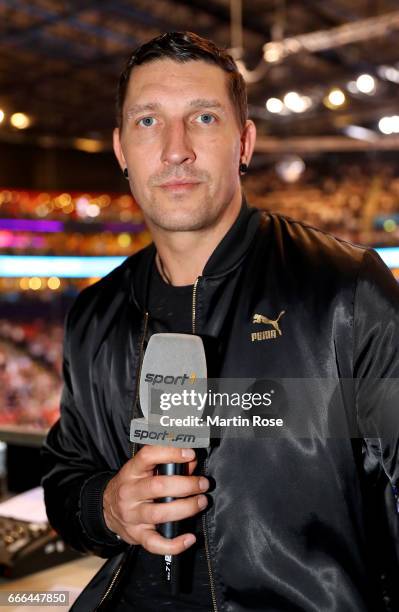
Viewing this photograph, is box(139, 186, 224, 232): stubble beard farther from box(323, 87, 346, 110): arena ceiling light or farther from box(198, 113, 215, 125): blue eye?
box(323, 87, 346, 110): arena ceiling light

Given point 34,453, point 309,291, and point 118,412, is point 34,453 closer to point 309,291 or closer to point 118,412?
point 118,412

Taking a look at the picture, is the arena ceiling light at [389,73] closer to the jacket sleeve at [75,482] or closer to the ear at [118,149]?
the ear at [118,149]

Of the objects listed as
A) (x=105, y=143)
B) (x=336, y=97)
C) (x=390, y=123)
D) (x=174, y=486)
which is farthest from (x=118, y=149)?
(x=105, y=143)

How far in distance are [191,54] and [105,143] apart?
11.9 m

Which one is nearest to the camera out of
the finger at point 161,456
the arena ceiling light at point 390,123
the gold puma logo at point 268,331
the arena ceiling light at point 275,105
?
the finger at point 161,456

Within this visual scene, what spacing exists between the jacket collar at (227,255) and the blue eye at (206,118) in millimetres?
185

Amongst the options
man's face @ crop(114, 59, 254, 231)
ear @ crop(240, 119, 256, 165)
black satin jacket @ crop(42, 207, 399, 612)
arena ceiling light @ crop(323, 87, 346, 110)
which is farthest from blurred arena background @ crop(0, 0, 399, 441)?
black satin jacket @ crop(42, 207, 399, 612)

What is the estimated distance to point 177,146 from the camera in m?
1.28

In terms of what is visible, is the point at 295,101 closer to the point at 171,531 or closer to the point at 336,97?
the point at 336,97

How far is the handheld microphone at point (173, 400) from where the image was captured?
100cm

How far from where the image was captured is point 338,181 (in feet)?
51.5

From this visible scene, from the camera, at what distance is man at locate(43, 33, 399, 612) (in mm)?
1157

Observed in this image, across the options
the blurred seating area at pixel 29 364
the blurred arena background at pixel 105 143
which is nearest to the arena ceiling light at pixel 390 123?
the blurred arena background at pixel 105 143

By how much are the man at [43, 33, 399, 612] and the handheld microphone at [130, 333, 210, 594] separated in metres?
0.03
